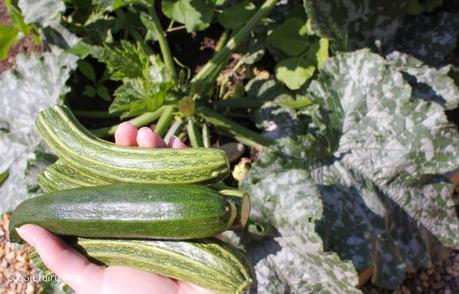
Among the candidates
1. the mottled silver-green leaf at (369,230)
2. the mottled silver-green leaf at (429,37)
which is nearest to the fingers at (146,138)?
the mottled silver-green leaf at (369,230)

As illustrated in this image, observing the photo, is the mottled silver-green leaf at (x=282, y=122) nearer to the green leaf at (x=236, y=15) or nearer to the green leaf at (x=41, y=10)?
the green leaf at (x=236, y=15)

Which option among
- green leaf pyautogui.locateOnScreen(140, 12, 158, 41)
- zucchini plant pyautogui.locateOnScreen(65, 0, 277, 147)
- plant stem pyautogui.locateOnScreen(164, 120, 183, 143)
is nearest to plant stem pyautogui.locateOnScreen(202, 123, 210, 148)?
zucchini plant pyautogui.locateOnScreen(65, 0, 277, 147)

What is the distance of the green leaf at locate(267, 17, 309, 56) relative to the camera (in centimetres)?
305

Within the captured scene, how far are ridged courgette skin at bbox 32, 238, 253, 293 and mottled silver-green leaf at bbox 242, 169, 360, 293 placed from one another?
0.42 m

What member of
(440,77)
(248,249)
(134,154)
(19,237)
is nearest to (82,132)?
(134,154)

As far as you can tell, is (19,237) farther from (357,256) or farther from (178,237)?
(357,256)

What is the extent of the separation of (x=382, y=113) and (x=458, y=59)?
1.06m

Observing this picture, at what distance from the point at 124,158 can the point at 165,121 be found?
87cm

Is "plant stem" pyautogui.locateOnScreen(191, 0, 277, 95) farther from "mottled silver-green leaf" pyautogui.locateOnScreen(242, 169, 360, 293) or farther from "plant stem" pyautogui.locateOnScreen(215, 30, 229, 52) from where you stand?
"mottled silver-green leaf" pyautogui.locateOnScreen(242, 169, 360, 293)

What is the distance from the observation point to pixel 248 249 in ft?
8.57

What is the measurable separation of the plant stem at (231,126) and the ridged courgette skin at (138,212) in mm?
963

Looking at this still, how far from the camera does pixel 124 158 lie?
6.81 feet

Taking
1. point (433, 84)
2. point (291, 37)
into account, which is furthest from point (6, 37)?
point (433, 84)

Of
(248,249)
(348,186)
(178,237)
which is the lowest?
(248,249)
